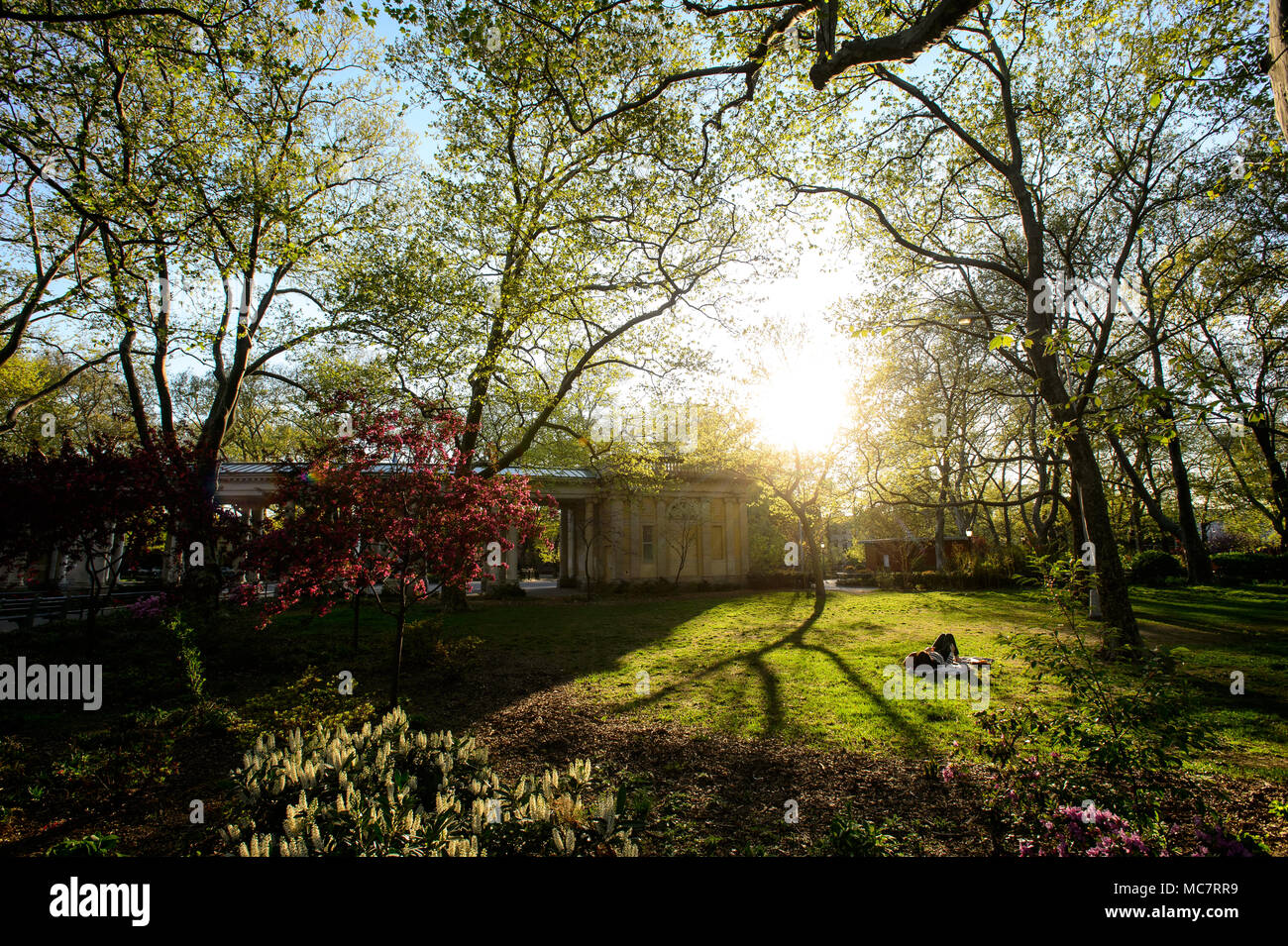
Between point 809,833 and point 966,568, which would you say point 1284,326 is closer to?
point 966,568

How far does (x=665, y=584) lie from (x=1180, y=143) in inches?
845

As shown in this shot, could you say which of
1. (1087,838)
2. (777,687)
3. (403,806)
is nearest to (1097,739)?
(1087,838)

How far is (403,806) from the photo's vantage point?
11.3ft

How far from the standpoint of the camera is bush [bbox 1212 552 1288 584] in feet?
72.7

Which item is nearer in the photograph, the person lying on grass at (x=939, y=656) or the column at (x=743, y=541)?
the person lying on grass at (x=939, y=656)

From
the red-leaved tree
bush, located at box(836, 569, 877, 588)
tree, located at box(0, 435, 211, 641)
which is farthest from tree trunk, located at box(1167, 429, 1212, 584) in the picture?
tree, located at box(0, 435, 211, 641)

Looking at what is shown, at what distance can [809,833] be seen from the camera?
13.0 ft

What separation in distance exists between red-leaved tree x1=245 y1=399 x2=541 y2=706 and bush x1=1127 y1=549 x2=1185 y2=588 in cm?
2759

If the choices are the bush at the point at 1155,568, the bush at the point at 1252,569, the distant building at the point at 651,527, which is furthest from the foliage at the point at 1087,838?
the bush at the point at 1252,569

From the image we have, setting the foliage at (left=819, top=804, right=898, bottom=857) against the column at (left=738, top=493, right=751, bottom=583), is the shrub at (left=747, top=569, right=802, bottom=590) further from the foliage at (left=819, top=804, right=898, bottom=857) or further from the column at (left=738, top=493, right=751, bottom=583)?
the foliage at (left=819, top=804, right=898, bottom=857)

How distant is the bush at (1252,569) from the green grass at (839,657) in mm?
4976

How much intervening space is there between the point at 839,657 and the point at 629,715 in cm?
527

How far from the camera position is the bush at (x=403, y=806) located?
9.41 ft

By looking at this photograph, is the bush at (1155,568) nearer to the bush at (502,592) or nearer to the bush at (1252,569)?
the bush at (1252,569)
